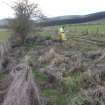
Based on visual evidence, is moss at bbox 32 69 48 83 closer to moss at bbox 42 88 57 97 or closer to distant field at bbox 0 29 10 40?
moss at bbox 42 88 57 97

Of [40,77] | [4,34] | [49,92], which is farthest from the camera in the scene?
[4,34]

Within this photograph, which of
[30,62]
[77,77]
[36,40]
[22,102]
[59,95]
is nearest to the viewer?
[22,102]

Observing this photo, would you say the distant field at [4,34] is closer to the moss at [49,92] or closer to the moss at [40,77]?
the moss at [40,77]

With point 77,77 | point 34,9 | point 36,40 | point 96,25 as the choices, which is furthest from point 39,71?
point 96,25

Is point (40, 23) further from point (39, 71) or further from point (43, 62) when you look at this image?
point (39, 71)

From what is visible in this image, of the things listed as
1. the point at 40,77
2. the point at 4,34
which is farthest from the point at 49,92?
the point at 4,34

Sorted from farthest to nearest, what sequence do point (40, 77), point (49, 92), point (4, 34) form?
1. point (4, 34)
2. point (40, 77)
3. point (49, 92)

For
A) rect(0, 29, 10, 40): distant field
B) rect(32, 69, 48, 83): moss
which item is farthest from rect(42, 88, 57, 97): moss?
rect(0, 29, 10, 40): distant field

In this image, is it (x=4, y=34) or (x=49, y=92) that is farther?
(x=4, y=34)

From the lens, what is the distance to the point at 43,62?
1171 centimetres

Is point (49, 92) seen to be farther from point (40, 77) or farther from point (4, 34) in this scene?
point (4, 34)

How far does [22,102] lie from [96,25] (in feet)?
75.5

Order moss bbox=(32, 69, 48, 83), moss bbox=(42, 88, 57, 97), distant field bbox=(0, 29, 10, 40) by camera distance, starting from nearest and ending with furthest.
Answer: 1. moss bbox=(42, 88, 57, 97)
2. moss bbox=(32, 69, 48, 83)
3. distant field bbox=(0, 29, 10, 40)

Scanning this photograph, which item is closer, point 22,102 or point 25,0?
point 22,102
